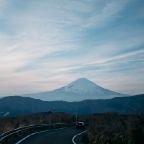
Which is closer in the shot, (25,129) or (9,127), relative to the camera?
(25,129)

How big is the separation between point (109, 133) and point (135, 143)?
444 centimetres

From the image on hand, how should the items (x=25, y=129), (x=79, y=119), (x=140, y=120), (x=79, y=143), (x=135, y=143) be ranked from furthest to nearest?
(x=79, y=119) → (x=25, y=129) → (x=79, y=143) → (x=140, y=120) → (x=135, y=143)

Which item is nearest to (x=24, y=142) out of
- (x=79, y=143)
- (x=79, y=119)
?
(x=79, y=143)

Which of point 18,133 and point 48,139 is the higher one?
point 18,133

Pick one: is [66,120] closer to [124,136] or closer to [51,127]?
[51,127]

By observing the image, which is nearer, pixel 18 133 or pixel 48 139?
pixel 48 139

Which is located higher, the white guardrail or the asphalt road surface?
the white guardrail

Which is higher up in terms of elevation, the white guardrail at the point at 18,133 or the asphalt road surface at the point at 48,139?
the white guardrail at the point at 18,133

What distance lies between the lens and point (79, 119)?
2421 inches

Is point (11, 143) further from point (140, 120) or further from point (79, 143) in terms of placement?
point (140, 120)

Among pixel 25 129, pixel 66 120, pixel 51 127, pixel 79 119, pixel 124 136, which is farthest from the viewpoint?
pixel 79 119

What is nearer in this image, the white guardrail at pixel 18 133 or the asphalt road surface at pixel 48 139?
the white guardrail at pixel 18 133

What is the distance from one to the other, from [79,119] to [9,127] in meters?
26.4

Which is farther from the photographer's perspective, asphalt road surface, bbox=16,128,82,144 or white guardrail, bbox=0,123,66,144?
asphalt road surface, bbox=16,128,82,144
